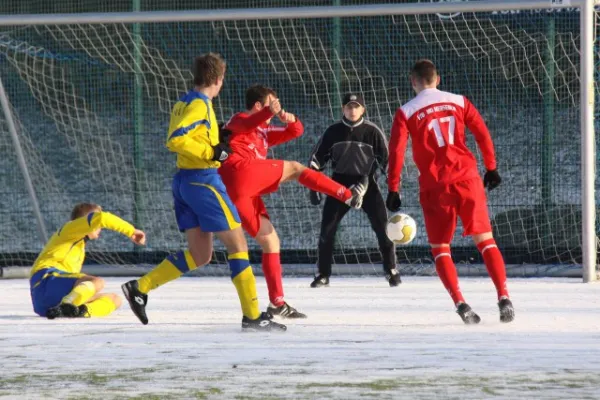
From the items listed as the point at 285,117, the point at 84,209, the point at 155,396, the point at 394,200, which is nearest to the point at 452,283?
the point at 394,200

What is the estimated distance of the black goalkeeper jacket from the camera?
11.2m

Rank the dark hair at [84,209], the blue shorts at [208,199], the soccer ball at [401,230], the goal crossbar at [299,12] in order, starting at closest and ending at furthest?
the blue shorts at [208,199] < the dark hair at [84,209] < the soccer ball at [401,230] < the goal crossbar at [299,12]

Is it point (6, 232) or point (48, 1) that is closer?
point (6, 232)

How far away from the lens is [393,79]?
46.8 ft

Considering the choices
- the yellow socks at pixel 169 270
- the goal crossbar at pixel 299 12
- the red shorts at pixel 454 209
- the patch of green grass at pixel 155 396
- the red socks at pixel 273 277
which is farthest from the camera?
the goal crossbar at pixel 299 12

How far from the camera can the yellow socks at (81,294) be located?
8.30m

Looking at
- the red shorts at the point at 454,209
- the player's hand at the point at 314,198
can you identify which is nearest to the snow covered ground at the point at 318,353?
the red shorts at the point at 454,209

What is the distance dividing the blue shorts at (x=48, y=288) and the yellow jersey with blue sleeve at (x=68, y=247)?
0.07 metres

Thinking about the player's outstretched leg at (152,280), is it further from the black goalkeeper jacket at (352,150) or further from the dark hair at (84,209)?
the black goalkeeper jacket at (352,150)

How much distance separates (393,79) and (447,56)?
0.65 meters

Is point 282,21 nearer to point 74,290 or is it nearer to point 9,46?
point 9,46

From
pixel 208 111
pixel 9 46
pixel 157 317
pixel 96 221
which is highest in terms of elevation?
pixel 9 46

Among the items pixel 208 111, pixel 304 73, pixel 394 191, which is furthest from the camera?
pixel 304 73

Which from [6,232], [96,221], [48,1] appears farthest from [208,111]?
[48,1]
